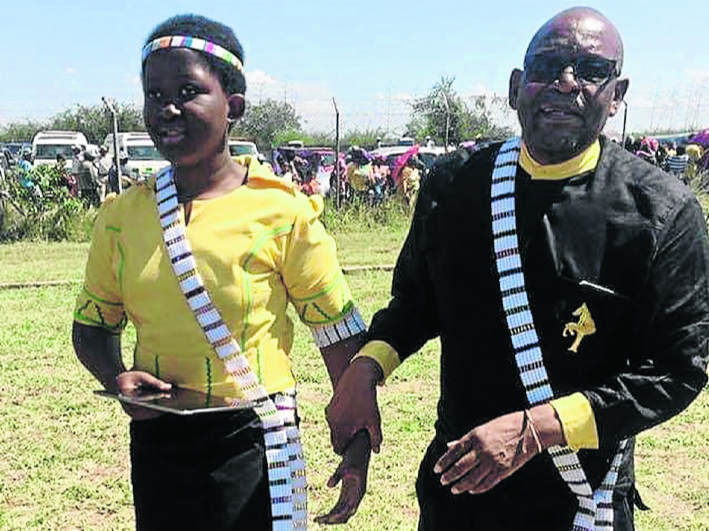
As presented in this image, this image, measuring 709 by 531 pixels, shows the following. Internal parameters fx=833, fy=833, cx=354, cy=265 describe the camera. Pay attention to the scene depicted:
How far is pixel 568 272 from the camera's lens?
1731 mm

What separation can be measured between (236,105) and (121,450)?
122 inches

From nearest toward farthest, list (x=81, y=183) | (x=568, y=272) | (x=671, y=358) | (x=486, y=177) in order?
1. (x=671, y=358)
2. (x=568, y=272)
3. (x=486, y=177)
4. (x=81, y=183)

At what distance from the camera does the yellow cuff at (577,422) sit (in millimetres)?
1616

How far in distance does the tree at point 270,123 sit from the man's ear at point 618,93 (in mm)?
37105

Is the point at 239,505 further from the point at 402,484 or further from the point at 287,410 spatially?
the point at 402,484

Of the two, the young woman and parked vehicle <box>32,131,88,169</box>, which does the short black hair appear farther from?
parked vehicle <box>32,131,88,169</box>

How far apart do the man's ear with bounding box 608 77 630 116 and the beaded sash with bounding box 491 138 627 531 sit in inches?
9.9

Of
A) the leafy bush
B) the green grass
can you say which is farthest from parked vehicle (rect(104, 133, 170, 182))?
the green grass

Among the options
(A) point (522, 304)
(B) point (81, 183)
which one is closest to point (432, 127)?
(B) point (81, 183)

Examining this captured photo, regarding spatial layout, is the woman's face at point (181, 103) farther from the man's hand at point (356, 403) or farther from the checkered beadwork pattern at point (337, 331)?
the man's hand at point (356, 403)

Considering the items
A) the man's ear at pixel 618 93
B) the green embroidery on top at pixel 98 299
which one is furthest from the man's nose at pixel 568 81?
the green embroidery on top at pixel 98 299

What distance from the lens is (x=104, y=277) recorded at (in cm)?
213

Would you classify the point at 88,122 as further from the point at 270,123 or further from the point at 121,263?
the point at 121,263

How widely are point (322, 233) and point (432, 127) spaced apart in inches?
1355
